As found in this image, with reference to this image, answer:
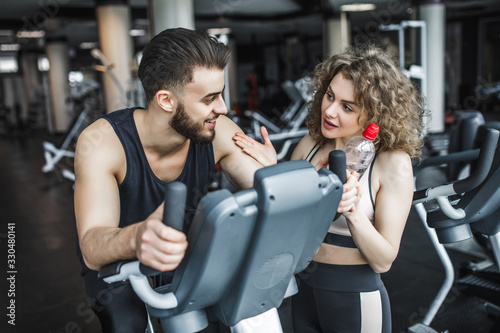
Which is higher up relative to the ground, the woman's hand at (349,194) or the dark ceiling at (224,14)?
the dark ceiling at (224,14)

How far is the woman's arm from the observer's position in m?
1.09

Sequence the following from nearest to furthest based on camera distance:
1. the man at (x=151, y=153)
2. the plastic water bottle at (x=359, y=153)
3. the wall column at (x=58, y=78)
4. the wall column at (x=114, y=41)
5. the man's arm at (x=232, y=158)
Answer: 1. the man at (x=151, y=153)
2. the plastic water bottle at (x=359, y=153)
3. the man's arm at (x=232, y=158)
4. the wall column at (x=114, y=41)
5. the wall column at (x=58, y=78)

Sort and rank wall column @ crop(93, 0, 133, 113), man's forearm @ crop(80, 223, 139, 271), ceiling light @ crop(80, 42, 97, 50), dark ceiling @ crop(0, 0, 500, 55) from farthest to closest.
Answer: ceiling light @ crop(80, 42, 97, 50)
dark ceiling @ crop(0, 0, 500, 55)
wall column @ crop(93, 0, 133, 113)
man's forearm @ crop(80, 223, 139, 271)

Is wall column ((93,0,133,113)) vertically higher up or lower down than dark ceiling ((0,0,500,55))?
→ lower down

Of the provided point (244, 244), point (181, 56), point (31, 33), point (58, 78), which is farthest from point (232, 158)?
point (31, 33)

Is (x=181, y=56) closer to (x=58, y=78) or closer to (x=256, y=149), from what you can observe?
(x=256, y=149)

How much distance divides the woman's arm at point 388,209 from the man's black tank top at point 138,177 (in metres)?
0.51

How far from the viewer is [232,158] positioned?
A: 136cm

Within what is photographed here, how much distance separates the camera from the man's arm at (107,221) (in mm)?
687

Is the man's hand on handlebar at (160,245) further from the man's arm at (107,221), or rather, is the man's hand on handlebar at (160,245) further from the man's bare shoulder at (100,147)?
the man's bare shoulder at (100,147)

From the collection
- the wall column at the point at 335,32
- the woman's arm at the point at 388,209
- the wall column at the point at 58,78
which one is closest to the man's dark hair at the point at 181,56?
the woman's arm at the point at 388,209

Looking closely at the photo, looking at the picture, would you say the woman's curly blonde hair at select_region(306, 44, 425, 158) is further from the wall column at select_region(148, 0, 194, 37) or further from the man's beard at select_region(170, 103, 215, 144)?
the wall column at select_region(148, 0, 194, 37)

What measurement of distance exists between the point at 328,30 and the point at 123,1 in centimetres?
477

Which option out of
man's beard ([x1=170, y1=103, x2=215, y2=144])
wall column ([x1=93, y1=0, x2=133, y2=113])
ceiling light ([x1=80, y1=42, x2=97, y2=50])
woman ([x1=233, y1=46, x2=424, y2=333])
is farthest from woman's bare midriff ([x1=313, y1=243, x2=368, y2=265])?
ceiling light ([x1=80, y1=42, x2=97, y2=50])
